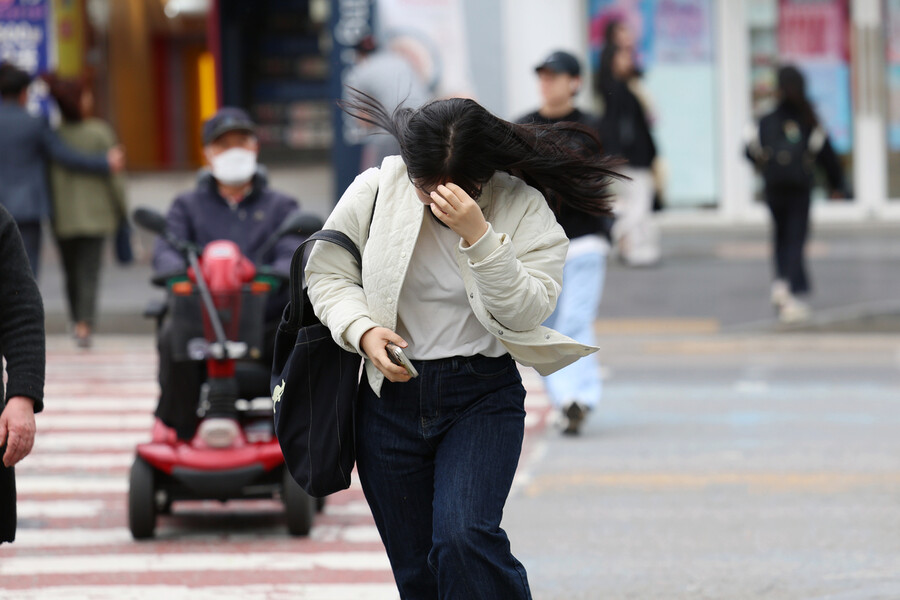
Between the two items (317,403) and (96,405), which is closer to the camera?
(317,403)

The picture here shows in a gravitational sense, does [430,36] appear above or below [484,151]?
above

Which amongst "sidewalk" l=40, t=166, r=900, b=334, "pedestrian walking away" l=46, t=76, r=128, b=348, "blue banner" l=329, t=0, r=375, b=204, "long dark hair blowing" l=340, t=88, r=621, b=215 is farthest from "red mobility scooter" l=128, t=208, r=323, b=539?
"blue banner" l=329, t=0, r=375, b=204

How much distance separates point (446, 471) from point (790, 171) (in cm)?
932

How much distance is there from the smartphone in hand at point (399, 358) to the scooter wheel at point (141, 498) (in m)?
2.77

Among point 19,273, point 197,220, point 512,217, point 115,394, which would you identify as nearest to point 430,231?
point 512,217

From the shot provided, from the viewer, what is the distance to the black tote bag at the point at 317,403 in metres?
4.09

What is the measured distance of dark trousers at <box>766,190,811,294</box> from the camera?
12992mm

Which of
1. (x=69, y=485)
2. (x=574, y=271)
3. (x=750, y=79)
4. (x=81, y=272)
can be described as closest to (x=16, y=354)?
(x=69, y=485)

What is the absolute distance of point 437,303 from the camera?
405 centimetres

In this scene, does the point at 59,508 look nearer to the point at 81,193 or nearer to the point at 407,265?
the point at 407,265

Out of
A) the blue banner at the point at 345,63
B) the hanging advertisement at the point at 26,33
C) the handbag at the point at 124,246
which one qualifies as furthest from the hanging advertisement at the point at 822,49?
the hanging advertisement at the point at 26,33

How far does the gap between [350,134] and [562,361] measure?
12.8 metres

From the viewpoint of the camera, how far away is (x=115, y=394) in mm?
10344

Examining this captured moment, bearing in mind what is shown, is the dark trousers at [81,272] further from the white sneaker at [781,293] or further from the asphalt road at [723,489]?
the white sneaker at [781,293]
